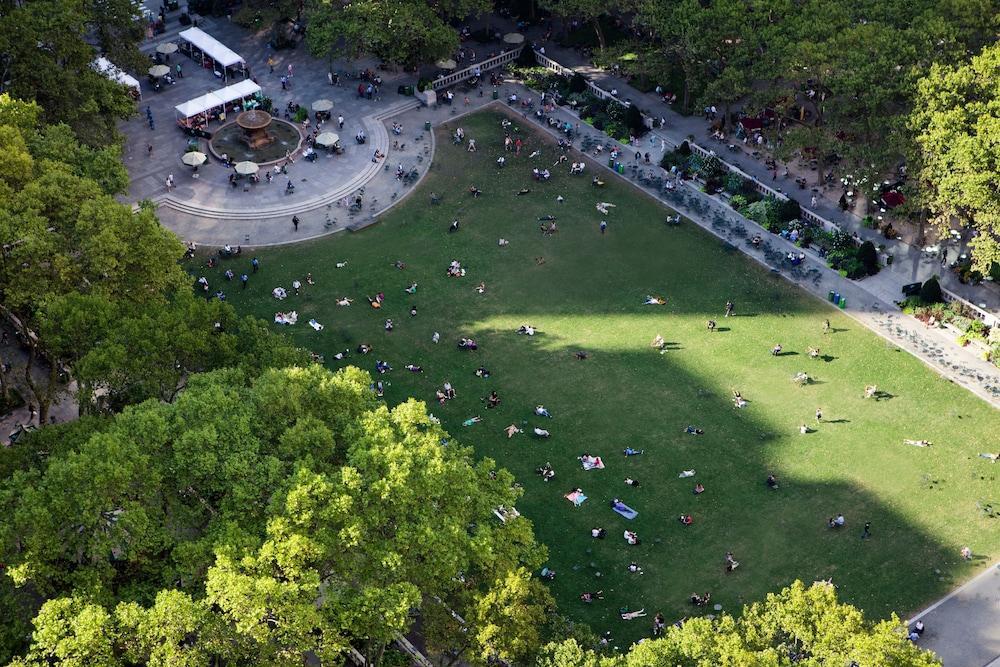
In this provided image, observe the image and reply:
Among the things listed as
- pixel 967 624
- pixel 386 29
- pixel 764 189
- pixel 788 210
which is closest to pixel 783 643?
pixel 967 624

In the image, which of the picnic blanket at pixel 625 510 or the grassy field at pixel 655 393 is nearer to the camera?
the grassy field at pixel 655 393

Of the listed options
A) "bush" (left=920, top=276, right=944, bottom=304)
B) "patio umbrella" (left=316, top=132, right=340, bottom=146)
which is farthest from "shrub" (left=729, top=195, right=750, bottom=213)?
"patio umbrella" (left=316, top=132, right=340, bottom=146)

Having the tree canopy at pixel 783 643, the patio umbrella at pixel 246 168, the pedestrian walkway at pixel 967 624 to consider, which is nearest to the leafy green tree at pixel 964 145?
the pedestrian walkway at pixel 967 624

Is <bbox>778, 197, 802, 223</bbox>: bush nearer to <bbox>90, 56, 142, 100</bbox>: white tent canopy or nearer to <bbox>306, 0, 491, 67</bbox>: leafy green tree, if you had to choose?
<bbox>306, 0, 491, 67</bbox>: leafy green tree

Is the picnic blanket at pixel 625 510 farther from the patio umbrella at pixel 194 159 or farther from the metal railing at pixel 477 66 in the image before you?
the metal railing at pixel 477 66

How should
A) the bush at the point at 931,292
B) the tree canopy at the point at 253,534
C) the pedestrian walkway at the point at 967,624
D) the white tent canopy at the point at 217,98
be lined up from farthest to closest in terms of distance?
the white tent canopy at the point at 217,98 → the bush at the point at 931,292 → the pedestrian walkway at the point at 967,624 → the tree canopy at the point at 253,534

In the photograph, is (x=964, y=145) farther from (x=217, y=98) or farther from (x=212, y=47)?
(x=212, y=47)
